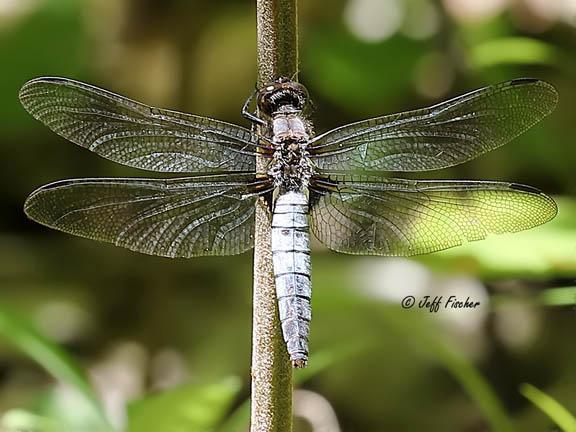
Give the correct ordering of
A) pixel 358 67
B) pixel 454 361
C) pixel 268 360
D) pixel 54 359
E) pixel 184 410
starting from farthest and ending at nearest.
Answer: pixel 358 67
pixel 454 361
pixel 54 359
pixel 184 410
pixel 268 360

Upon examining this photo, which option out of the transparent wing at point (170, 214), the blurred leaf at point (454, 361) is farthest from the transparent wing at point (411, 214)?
the blurred leaf at point (454, 361)

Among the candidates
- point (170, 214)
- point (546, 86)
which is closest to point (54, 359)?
point (170, 214)

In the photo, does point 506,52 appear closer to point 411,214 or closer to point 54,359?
point 411,214

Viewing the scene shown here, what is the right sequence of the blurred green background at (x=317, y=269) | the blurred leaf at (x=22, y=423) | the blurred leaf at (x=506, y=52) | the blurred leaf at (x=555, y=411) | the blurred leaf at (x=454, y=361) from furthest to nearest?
the blurred leaf at (x=506, y=52) → the blurred green background at (x=317, y=269) → the blurred leaf at (x=454, y=361) → the blurred leaf at (x=22, y=423) → the blurred leaf at (x=555, y=411)

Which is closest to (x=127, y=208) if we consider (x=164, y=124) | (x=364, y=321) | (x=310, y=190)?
(x=164, y=124)

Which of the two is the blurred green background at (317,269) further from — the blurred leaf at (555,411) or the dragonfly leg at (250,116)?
the dragonfly leg at (250,116)

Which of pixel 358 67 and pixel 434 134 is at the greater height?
pixel 358 67
